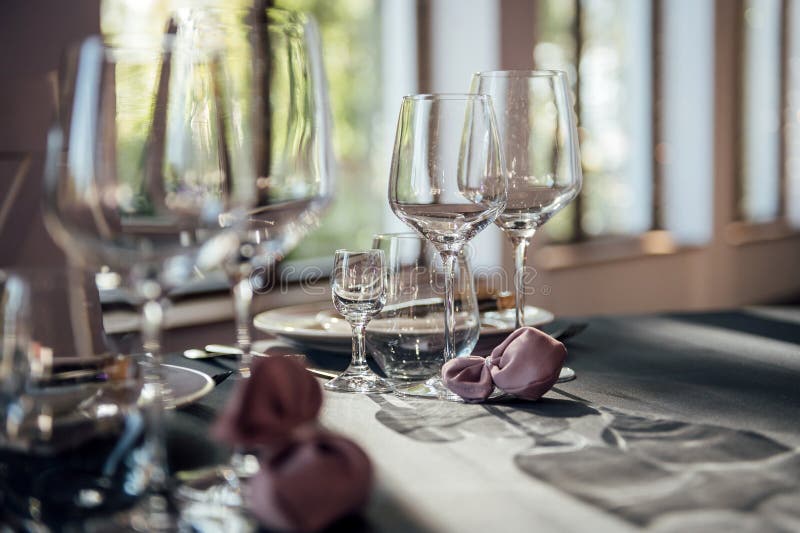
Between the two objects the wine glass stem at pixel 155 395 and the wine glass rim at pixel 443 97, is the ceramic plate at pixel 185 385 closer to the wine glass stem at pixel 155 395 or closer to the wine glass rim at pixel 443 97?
the wine glass stem at pixel 155 395

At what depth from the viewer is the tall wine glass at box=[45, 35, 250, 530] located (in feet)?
1.61

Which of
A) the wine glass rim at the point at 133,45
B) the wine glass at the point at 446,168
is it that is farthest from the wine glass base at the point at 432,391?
the wine glass rim at the point at 133,45

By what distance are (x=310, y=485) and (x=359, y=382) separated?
0.36m

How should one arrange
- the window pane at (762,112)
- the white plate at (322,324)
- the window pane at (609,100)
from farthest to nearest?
the window pane at (762,112)
the window pane at (609,100)
the white plate at (322,324)

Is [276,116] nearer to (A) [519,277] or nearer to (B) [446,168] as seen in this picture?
(B) [446,168]

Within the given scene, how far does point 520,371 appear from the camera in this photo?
0.74 m

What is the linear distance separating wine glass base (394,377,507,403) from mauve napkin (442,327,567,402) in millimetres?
18

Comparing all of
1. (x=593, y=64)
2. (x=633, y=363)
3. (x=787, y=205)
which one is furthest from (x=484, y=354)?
(x=787, y=205)

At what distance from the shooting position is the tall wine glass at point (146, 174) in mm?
490

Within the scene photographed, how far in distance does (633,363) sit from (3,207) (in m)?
0.62

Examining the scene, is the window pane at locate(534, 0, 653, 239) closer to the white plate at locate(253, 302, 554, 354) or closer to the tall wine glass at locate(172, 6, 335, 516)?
the white plate at locate(253, 302, 554, 354)

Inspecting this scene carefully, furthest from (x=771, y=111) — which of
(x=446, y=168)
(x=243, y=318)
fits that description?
(x=243, y=318)

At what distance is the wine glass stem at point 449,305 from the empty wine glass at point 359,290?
0.19ft

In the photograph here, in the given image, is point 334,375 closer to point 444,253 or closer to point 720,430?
point 444,253
